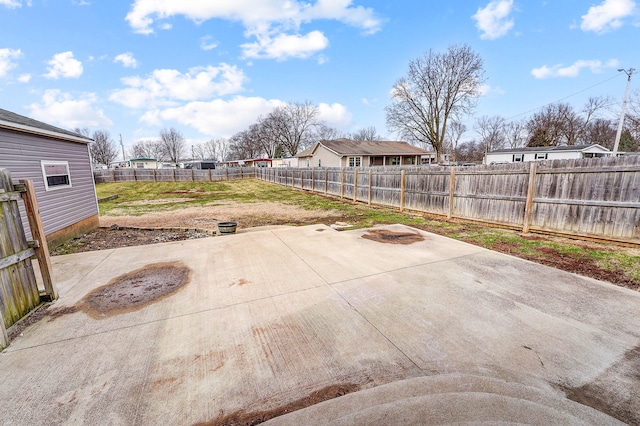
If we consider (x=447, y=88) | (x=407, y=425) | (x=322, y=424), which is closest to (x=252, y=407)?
(x=322, y=424)

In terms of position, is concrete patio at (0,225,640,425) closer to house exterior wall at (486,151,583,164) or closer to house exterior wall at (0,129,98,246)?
house exterior wall at (0,129,98,246)

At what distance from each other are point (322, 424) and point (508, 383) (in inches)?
59.1

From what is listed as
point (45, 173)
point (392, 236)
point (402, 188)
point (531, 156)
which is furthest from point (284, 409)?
point (531, 156)

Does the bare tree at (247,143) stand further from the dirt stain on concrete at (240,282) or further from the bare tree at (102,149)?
the dirt stain on concrete at (240,282)

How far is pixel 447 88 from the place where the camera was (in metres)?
30.8

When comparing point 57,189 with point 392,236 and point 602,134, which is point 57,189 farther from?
point 602,134

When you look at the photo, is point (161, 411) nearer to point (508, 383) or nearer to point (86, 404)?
point (86, 404)

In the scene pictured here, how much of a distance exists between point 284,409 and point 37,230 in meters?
3.74

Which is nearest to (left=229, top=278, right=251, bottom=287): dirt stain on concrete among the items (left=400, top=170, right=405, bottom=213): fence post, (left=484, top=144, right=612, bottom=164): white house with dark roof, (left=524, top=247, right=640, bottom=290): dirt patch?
(left=524, top=247, right=640, bottom=290): dirt patch

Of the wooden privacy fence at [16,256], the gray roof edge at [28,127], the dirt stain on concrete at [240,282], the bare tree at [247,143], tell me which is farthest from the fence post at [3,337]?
the bare tree at [247,143]

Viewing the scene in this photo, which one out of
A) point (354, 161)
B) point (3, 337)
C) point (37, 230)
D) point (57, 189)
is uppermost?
point (354, 161)

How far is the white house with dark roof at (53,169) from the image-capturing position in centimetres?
550

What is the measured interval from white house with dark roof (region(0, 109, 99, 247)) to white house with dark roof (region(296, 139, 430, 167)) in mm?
23243

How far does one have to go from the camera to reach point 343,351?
254cm
